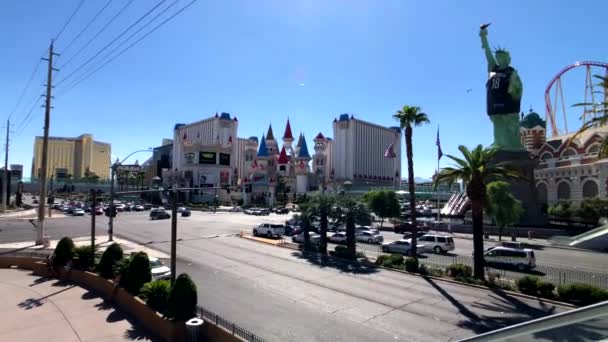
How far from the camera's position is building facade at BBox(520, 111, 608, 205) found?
174 feet

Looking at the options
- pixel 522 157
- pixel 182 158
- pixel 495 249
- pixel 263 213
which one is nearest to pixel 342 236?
pixel 495 249

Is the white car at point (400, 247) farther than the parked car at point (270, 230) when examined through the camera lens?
No

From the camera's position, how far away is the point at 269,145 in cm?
13525

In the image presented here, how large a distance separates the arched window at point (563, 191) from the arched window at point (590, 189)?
367 cm

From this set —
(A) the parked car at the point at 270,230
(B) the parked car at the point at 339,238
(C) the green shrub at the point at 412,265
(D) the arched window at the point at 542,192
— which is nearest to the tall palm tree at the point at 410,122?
(C) the green shrub at the point at 412,265

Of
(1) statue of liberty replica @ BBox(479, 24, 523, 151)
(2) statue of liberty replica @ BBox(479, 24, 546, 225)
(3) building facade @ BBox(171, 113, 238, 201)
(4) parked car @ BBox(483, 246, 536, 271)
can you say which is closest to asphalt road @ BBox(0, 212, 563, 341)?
(4) parked car @ BBox(483, 246, 536, 271)

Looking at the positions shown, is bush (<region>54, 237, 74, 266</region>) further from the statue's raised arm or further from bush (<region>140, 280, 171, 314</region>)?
the statue's raised arm

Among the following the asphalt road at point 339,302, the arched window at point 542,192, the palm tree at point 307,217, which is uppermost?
the arched window at point 542,192

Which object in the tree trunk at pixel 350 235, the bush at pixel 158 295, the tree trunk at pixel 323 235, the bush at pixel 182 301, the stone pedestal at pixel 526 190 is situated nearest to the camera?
the bush at pixel 182 301

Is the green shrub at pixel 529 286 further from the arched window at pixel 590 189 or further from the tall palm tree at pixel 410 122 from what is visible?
the arched window at pixel 590 189

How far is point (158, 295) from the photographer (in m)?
14.5

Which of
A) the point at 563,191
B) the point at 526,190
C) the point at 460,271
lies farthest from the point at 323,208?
the point at 563,191

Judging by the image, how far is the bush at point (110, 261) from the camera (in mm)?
18969

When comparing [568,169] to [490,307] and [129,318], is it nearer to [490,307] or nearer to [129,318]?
[490,307]
